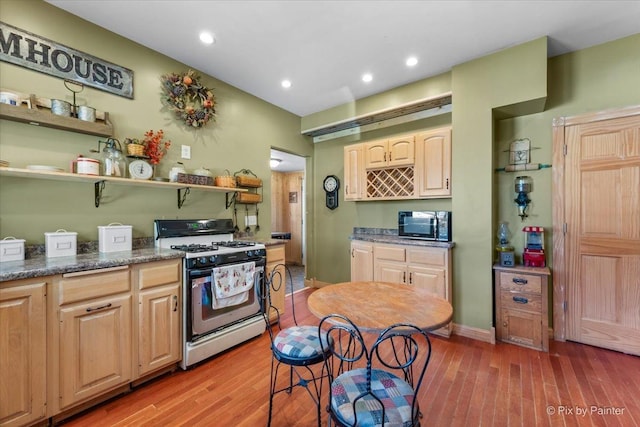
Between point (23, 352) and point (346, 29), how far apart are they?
3.03 meters

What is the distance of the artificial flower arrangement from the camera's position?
238 centimetres

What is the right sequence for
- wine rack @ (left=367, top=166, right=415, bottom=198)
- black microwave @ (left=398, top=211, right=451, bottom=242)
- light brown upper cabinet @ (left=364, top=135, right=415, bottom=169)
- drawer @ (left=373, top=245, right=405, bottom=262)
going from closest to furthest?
1. black microwave @ (left=398, top=211, right=451, bottom=242)
2. drawer @ (left=373, top=245, right=405, bottom=262)
3. light brown upper cabinet @ (left=364, top=135, right=415, bottom=169)
4. wine rack @ (left=367, top=166, right=415, bottom=198)

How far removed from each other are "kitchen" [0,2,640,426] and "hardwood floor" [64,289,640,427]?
588 millimetres

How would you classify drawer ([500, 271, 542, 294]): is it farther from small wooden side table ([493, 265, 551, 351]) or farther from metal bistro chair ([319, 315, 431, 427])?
metal bistro chair ([319, 315, 431, 427])

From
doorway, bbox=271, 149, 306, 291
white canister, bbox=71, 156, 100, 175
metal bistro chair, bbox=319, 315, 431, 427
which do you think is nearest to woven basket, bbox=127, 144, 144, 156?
white canister, bbox=71, 156, 100, 175

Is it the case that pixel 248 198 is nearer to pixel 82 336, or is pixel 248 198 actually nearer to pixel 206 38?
pixel 206 38

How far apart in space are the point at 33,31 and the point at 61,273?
175cm

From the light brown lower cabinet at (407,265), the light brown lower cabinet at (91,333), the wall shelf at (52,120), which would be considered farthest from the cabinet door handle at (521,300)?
the wall shelf at (52,120)

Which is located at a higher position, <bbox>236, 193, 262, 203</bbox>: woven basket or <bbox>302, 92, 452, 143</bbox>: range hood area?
<bbox>302, 92, 452, 143</bbox>: range hood area

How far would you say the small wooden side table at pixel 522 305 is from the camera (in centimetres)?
240

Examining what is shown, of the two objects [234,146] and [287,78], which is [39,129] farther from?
[287,78]

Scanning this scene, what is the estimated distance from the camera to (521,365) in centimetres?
219

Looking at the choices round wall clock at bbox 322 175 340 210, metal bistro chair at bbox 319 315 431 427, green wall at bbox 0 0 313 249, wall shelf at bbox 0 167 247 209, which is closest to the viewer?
metal bistro chair at bbox 319 315 431 427

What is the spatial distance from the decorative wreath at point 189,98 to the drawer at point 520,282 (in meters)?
3.43
